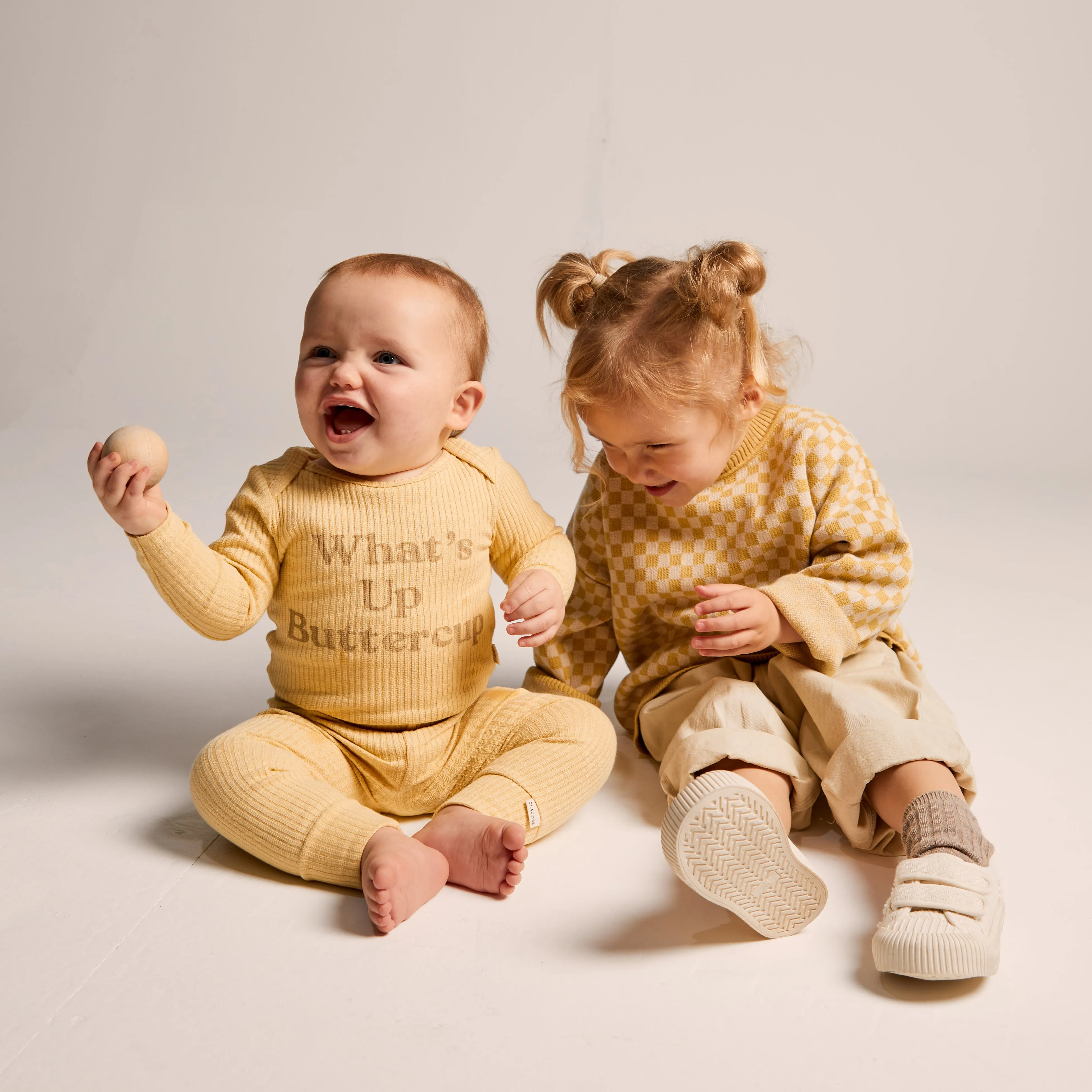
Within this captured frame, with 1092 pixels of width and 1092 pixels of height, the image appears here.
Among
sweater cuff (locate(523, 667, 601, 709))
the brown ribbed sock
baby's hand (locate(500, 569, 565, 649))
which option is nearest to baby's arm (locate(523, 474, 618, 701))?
sweater cuff (locate(523, 667, 601, 709))

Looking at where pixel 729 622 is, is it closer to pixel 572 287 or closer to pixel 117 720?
pixel 572 287

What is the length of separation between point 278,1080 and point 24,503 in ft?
5.75

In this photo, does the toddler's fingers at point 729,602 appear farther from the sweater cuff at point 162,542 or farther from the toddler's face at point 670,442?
the sweater cuff at point 162,542

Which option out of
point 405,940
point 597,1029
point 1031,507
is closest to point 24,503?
point 405,940

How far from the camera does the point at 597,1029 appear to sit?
0.83 meters

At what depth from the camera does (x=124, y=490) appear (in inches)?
39.3

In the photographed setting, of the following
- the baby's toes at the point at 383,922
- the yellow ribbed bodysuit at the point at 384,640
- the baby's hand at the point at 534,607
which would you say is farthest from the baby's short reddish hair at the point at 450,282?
the baby's toes at the point at 383,922

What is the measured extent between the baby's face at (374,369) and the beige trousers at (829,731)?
0.40 meters

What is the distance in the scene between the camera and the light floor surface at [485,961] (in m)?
0.79

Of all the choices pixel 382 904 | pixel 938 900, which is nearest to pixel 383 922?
pixel 382 904

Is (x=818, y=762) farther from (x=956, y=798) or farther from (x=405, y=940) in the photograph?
(x=405, y=940)

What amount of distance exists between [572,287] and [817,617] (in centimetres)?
43

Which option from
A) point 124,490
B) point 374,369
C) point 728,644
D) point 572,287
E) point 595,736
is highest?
point 572,287

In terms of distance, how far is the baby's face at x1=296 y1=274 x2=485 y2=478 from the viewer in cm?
110
